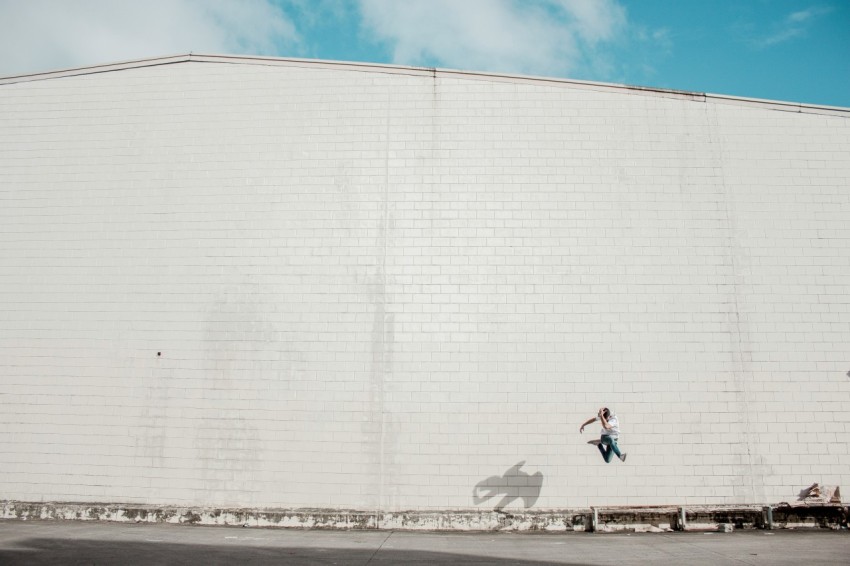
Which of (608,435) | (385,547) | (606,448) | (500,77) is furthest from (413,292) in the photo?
(500,77)

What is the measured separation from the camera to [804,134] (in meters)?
11.9

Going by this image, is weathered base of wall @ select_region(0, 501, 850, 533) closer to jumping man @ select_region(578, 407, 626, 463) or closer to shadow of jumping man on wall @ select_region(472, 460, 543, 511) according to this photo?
shadow of jumping man on wall @ select_region(472, 460, 543, 511)

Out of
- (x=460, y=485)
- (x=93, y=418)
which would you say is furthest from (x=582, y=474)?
(x=93, y=418)

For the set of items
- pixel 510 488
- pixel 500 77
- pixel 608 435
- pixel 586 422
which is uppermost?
pixel 500 77

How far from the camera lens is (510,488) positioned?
34.1ft

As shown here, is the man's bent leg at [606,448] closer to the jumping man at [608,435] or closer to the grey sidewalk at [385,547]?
the jumping man at [608,435]

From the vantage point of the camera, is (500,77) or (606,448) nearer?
(606,448)

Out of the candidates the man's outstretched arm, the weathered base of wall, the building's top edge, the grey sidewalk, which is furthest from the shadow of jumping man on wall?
the building's top edge

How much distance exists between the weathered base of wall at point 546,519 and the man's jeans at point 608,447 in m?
0.90

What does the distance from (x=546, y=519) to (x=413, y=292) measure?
464 cm

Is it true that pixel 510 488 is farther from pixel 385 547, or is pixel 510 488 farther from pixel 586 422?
pixel 385 547

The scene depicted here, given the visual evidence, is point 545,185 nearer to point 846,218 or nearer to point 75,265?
point 846,218

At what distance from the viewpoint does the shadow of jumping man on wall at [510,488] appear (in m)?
10.4

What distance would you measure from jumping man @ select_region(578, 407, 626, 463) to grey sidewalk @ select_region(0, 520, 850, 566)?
1.29 meters
